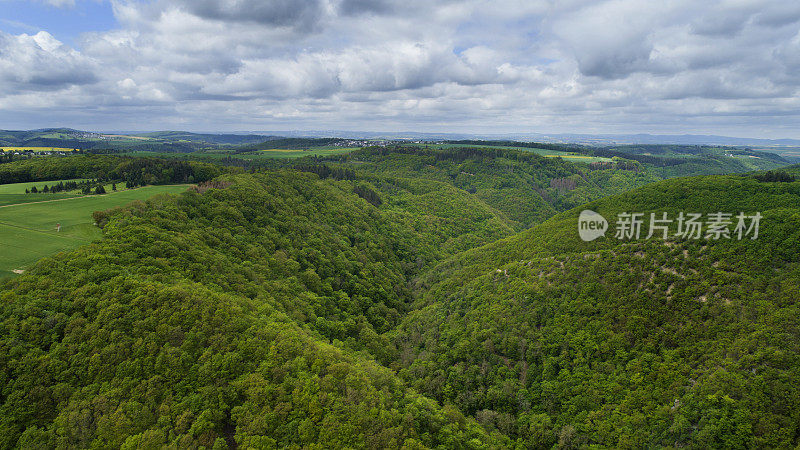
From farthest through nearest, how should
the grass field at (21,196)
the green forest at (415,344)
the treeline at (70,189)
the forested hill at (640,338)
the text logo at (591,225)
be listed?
1. the treeline at (70,189)
2. the text logo at (591,225)
3. the grass field at (21,196)
4. the forested hill at (640,338)
5. the green forest at (415,344)

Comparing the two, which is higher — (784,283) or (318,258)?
(784,283)

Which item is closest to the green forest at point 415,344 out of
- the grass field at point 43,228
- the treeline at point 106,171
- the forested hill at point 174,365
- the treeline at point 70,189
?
the forested hill at point 174,365

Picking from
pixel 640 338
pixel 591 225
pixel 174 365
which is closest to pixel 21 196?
pixel 174 365

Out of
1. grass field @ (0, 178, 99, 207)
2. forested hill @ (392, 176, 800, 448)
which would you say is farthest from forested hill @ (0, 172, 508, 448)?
grass field @ (0, 178, 99, 207)

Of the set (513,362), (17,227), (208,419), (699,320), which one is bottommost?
(513,362)

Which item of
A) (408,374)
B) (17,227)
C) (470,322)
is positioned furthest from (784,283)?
(17,227)

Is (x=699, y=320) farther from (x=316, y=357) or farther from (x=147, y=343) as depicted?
(x=147, y=343)

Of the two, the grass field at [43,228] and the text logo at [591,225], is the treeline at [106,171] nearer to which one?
the grass field at [43,228]
